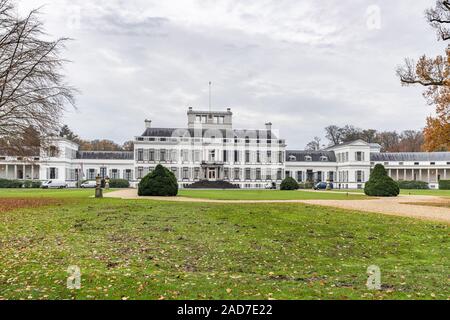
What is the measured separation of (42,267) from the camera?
692cm

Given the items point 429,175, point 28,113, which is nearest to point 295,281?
point 28,113

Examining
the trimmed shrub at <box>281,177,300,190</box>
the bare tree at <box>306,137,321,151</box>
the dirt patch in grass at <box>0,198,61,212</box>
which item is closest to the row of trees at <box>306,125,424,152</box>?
the bare tree at <box>306,137,321,151</box>

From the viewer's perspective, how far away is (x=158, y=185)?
95.8 ft

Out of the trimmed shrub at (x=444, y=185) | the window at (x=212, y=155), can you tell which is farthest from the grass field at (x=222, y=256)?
the window at (x=212, y=155)

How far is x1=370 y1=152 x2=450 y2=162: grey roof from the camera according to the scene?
69.6 metres

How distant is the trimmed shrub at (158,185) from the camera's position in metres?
29.2

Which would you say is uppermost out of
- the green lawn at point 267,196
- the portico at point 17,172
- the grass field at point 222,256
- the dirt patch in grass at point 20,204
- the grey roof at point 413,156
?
the grey roof at point 413,156

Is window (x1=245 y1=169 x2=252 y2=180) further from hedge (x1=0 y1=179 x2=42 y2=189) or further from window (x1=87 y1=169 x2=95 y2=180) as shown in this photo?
hedge (x1=0 y1=179 x2=42 y2=189)

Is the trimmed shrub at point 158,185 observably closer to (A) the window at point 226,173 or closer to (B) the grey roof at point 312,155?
(A) the window at point 226,173

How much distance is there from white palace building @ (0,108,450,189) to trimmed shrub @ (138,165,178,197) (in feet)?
111

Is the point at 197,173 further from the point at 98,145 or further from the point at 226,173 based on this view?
the point at 98,145

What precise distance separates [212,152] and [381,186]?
37.2 meters

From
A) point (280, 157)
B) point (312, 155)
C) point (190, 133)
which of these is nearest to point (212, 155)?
point (190, 133)
